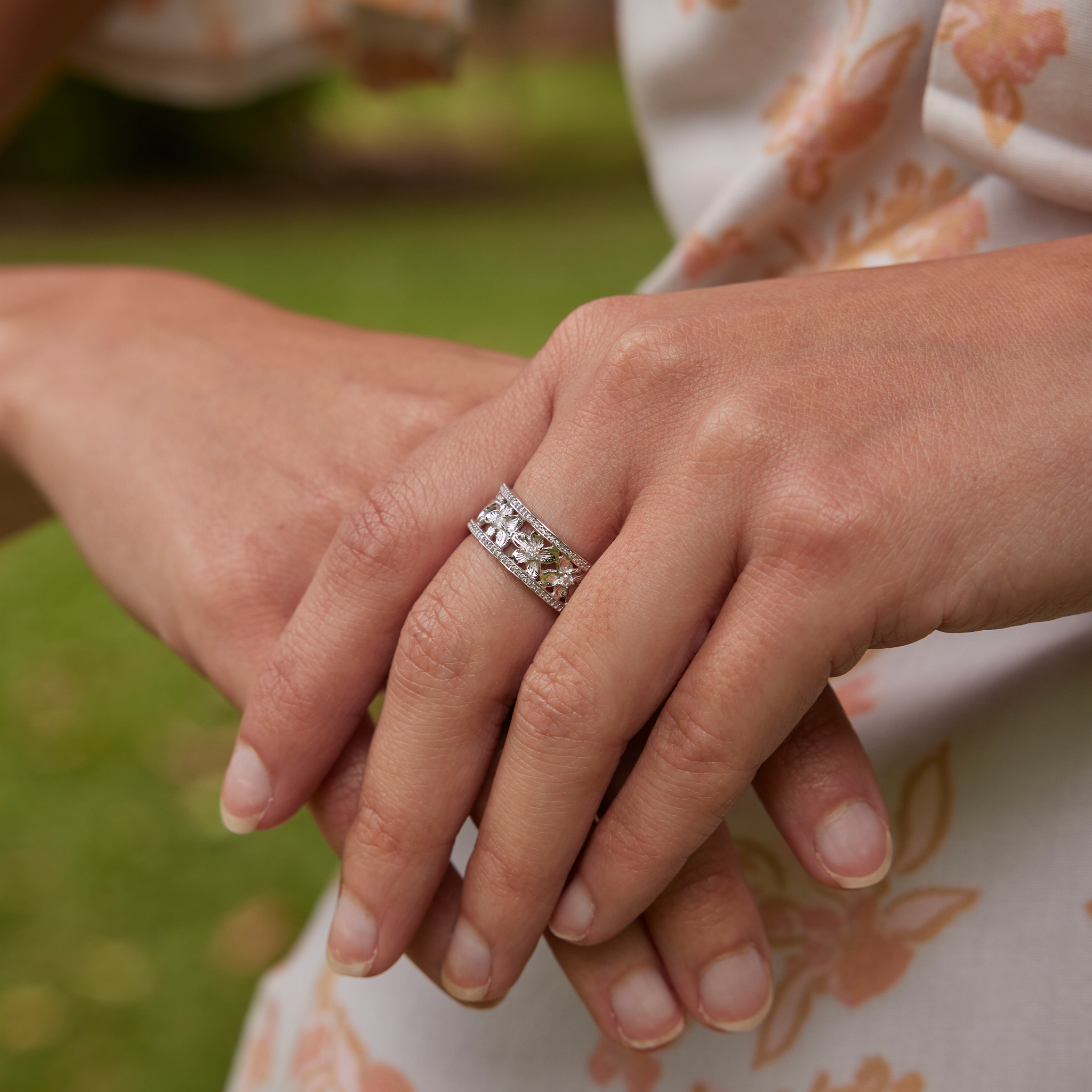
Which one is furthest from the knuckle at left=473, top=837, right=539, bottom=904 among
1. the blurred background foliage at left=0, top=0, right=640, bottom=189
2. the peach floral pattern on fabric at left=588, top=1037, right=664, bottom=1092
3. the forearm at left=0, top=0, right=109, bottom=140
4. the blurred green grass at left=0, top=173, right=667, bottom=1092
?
the blurred background foliage at left=0, top=0, right=640, bottom=189

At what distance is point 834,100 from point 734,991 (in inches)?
26.3

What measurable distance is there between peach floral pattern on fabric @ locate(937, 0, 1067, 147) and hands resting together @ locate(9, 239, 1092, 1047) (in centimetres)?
13

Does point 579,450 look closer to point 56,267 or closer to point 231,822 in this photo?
point 231,822

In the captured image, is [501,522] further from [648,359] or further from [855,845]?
[855,845]

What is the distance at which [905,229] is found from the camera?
0.83 meters

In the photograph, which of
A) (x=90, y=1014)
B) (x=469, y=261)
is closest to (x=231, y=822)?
(x=90, y=1014)

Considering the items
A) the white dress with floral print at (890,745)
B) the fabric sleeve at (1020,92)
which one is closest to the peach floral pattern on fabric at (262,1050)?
the white dress with floral print at (890,745)

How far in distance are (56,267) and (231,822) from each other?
0.70 metres

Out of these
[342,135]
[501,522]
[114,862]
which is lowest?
[342,135]

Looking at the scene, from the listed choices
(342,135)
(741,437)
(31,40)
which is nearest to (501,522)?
(741,437)

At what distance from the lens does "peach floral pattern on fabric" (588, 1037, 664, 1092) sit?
726 millimetres

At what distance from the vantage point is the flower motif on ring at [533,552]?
58cm

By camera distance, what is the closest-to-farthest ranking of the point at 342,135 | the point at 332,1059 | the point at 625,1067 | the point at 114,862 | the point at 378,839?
the point at 378,839 → the point at 625,1067 → the point at 332,1059 → the point at 114,862 → the point at 342,135

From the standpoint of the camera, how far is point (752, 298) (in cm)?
60
